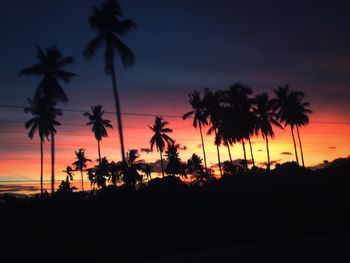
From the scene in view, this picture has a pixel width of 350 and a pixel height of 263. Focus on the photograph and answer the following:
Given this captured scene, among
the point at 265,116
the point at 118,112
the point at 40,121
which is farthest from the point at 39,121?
the point at 265,116

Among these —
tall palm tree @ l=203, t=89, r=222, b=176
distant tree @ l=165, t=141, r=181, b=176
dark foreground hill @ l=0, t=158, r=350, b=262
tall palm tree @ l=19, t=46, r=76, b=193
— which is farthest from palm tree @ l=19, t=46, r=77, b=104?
distant tree @ l=165, t=141, r=181, b=176

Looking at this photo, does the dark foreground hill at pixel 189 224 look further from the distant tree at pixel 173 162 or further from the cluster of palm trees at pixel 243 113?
the distant tree at pixel 173 162

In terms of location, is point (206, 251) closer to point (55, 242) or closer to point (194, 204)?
point (194, 204)

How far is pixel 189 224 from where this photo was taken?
66.0 ft

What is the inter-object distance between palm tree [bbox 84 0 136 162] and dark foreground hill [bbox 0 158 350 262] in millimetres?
7663

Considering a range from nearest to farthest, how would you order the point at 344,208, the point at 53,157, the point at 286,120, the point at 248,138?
1. the point at 344,208
2. the point at 53,157
3. the point at 248,138
4. the point at 286,120

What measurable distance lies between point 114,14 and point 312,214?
65.7 feet

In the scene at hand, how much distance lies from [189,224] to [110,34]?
1486 centimetres

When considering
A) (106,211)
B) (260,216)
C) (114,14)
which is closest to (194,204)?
(260,216)

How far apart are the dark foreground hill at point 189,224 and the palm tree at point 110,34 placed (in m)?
7.66

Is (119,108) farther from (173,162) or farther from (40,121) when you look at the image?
(173,162)

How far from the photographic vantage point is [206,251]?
1644 cm

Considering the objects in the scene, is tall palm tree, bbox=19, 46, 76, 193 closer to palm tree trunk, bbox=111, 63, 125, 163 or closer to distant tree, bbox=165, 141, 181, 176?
palm tree trunk, bbox=111, 63, 125, 163

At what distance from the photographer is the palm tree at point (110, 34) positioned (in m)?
23.9
